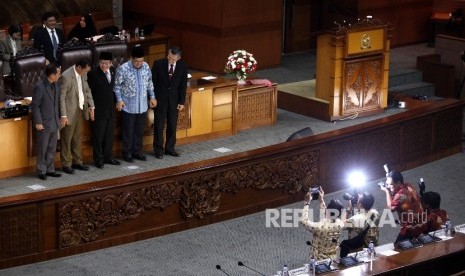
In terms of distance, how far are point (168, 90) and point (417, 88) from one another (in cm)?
553

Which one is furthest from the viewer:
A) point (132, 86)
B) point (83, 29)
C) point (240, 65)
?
point (83, 29)

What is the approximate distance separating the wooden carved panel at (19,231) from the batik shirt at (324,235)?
9.02 ft

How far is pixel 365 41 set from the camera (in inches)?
664

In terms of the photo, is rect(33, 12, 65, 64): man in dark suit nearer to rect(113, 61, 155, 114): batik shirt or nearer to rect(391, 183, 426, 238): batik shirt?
rect(113, 61, 155, 114): batik shirt

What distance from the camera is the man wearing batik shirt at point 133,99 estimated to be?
14.5 metres

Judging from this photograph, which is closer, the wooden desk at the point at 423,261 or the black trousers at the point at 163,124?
the wooden desk at the point at 423,261

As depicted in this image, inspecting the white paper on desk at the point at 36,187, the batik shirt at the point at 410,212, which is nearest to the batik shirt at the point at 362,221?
the batik shirt at the point at 410,212

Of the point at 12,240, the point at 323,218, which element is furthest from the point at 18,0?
the point at 323,218

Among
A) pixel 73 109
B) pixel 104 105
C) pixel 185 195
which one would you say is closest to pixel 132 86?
pixel 104 105

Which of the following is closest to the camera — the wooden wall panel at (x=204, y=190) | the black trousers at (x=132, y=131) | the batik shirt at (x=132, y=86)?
the wooden wall panel at (x=204, y=190)

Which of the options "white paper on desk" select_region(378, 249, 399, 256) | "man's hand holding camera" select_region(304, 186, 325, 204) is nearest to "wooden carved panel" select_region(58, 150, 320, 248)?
"man's hand holding camera" select_region(304, 186, 325, 204)

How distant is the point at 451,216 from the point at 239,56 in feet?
13.2

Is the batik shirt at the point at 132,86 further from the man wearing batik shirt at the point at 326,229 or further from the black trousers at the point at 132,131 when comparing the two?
the man wearing batik shirt at the point at 326,229

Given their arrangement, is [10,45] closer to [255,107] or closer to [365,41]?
[255,107]
